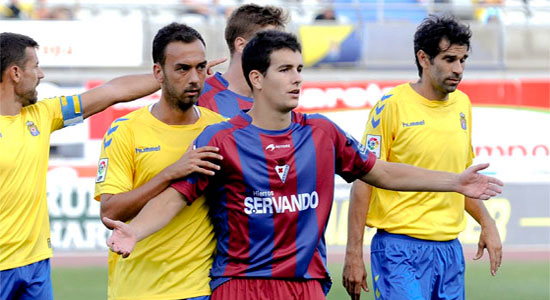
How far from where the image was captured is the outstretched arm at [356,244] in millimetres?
5535

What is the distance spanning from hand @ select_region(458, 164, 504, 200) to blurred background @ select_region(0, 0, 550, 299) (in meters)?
7.08

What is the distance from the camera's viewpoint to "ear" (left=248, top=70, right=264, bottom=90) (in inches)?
182

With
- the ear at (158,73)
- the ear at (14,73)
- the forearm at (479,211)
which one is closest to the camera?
the ear at (158,73)

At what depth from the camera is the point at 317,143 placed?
4.67 metres

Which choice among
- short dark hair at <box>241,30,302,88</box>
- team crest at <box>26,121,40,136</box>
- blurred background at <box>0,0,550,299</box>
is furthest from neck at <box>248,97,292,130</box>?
blurred background at <box>0,0,550,299</box>

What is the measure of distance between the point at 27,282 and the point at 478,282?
6.58m

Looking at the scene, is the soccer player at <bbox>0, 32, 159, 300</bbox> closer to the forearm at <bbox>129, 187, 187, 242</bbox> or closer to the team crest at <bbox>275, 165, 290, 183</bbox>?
the forearm at <bbox>129, 187, 187, 242</bbox>

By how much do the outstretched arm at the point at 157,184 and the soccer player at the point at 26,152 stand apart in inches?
38.1

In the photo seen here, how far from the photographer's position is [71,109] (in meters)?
5.69

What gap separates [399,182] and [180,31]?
55.9 inches

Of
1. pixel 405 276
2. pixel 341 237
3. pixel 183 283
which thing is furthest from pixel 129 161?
pixel 341 237

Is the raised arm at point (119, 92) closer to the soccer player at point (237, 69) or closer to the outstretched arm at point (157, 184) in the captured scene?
the soccer player at point (237, 69)

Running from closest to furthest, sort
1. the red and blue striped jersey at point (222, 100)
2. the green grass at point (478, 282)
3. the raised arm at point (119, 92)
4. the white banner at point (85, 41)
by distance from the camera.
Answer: the raised arm at point (119, 92)
the red and blue striped jersey at point (222, 100)
the green grass at point (478, 282)
the white banner at point (85, 41)

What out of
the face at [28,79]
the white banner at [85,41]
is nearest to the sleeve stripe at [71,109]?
the face at [28,79]
